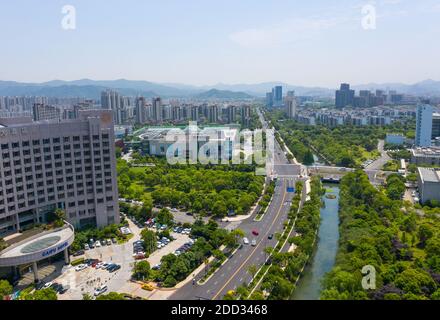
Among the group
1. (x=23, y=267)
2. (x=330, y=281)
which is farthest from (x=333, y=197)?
→ (x=23, y=267)

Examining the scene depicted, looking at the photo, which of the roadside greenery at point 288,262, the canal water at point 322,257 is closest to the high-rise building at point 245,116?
the canal water at point 322,257

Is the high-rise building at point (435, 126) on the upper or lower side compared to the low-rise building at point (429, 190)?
upper

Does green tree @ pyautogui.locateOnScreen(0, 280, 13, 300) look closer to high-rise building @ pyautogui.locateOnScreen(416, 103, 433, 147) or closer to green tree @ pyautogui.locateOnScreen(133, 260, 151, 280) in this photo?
green tree @ pyautogui.locateOnScreen(133, 260, 151, 280)

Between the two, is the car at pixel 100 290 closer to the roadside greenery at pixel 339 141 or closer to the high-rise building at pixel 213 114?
the roadside greenery at pixel 339 141

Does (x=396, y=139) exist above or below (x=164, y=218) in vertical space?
above

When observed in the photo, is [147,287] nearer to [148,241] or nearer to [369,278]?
[148,241]

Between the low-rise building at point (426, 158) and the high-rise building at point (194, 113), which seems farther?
the high-rise building at point (194, 113)

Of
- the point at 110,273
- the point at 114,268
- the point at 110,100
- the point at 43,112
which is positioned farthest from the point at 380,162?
the point at 110,100
